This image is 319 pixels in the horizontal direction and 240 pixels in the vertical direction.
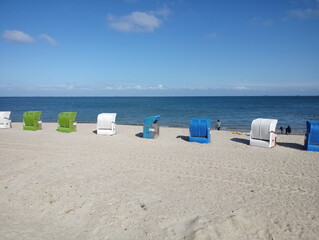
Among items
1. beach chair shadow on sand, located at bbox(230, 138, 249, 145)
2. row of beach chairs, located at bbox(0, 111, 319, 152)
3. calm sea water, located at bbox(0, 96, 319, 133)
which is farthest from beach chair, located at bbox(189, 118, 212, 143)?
calm sea water, located at bbox(0, 96, 319, 133)

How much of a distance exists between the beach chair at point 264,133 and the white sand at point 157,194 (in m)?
1.06

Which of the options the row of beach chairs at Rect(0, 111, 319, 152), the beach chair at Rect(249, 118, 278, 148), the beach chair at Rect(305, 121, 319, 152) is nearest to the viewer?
the beach chair at Rect(305, 121, 319, 152)

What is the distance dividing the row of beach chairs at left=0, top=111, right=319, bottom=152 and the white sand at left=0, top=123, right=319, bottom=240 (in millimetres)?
1105

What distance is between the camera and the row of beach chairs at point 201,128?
45.5 ft

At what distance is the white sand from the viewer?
5.69 meters

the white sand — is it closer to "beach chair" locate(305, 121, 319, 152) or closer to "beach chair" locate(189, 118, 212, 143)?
"beach chair" locate(305, 121, 319, 152)

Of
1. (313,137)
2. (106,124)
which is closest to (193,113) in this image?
(106,124)

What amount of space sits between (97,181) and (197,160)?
5.30m

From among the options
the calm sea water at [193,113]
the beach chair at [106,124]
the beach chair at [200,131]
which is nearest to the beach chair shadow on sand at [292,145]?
the beach chair at [200,131]

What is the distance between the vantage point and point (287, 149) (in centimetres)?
1447

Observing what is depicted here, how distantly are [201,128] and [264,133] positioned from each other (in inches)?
162

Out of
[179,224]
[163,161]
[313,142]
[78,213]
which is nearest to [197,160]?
[163,161]

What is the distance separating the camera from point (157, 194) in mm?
7656

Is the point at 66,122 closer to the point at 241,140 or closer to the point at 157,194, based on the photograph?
the point at 241,140
